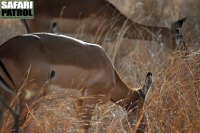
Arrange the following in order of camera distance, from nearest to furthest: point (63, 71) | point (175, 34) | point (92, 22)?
point (63, 71)
point (175, 34)
point (92, 22)

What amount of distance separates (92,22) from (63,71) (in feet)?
9.23

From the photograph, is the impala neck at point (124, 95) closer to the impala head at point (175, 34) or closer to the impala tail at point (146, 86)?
the impala tail at point (146, 86)

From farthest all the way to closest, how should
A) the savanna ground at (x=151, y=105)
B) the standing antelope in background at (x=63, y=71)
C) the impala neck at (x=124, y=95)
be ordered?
the impala neck at (x=124, y=95), the standing antelope in background at (x=63, y=71), the savanna ground at (x=151, y=105)

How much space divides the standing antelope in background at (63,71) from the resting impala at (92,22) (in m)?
1.91

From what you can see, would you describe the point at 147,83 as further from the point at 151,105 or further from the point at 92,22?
the point at 92,22

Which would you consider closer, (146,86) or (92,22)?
(146,86)

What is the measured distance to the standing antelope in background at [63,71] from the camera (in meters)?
4.57

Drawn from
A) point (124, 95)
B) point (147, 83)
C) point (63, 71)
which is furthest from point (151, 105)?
point (63, 71)

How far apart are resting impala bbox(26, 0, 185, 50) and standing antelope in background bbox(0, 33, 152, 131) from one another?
1906mm

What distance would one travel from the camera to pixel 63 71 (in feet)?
16.2

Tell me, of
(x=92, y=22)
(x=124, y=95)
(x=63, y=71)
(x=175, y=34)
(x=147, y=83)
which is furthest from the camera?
(x=92, y=22)

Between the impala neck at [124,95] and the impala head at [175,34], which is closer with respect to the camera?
the impala neck at [124,95]

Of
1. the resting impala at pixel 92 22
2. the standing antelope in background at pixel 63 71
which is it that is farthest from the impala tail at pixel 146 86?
the resting impala at pixel 92 22

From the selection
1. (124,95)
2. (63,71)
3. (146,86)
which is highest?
(63,71)
